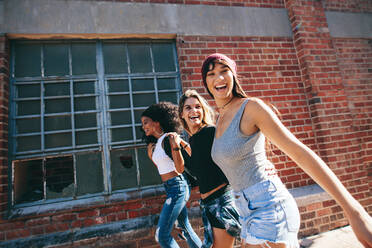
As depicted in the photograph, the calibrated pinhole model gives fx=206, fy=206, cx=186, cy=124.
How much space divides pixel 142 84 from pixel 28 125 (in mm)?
1707

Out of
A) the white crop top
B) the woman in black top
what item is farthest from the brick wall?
the woman in black top

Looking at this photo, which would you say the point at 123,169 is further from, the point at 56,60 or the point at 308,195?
the point at 308,195

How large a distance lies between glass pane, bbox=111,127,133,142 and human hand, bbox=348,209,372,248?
9.00 ft

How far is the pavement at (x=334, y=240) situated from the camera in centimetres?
273

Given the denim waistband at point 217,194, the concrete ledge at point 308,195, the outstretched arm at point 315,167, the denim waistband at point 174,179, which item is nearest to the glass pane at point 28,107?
the denim waistband at point 174,179

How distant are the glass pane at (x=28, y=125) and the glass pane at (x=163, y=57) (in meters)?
1.93

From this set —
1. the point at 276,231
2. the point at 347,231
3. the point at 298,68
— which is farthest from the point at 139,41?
the point at 347,231

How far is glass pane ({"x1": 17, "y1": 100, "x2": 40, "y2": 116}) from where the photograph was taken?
2.92 metres

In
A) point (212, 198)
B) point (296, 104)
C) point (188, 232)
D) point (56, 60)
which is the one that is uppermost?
point (56, 60)

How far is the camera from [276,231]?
1.06m

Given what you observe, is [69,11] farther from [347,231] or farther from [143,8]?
[347,231]

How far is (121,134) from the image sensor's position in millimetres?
3102

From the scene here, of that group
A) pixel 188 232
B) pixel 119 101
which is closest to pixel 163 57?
pixel 119 101

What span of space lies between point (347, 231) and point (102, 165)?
373 centimetres
